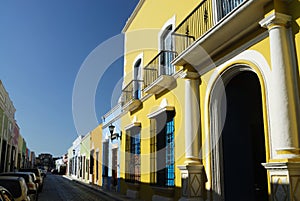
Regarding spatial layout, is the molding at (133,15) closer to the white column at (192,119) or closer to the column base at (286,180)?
the white column at (192,119)

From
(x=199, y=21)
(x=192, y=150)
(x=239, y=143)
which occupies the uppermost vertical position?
(x=199, y=21)

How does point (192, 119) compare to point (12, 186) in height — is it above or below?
above

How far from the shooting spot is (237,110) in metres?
8.29

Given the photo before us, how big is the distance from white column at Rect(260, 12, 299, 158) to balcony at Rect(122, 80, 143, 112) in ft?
27.3

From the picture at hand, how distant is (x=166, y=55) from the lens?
11.5 meters

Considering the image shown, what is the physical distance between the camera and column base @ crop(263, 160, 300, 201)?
16.5ft

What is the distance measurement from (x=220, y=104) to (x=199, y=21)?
232 centimetres

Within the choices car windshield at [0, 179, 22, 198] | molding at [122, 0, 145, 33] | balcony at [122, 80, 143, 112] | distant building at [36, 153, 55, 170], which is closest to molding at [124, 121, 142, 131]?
balcony at [122, 80, 143, 112]

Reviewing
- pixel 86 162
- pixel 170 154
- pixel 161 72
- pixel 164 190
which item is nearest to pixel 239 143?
pixel 170 154

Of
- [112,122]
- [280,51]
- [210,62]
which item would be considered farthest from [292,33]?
[112,122]

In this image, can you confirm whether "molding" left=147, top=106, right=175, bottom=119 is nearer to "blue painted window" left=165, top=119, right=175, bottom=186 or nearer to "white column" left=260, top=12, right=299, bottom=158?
"blue painted window" left=165, top=119, right=175, bottom=186

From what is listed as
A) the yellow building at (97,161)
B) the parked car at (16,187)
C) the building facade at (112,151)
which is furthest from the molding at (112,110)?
the parked car at (16,187)

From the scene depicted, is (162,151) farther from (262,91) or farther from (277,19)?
(277,19)

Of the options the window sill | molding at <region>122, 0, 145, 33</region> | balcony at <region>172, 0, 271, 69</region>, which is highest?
molding at <region>122, 0, 145, 33</region>
